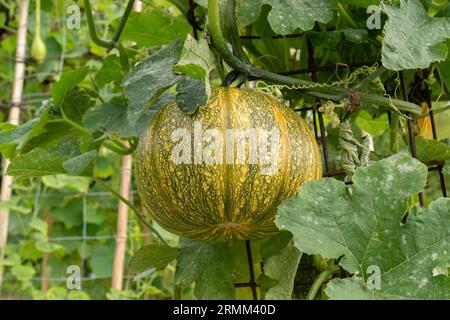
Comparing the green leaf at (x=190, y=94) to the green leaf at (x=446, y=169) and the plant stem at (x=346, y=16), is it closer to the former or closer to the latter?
the plant stem at (x=346, y=16)

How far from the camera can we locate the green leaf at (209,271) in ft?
4.05

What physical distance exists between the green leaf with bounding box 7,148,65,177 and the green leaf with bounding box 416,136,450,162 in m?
0.61

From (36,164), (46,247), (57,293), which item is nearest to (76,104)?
(36,164)

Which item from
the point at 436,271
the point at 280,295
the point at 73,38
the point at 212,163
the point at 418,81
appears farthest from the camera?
the point at 73,38

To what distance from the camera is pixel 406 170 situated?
873 mm

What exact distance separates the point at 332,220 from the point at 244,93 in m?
0.24

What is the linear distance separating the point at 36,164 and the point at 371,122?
0.77 metres

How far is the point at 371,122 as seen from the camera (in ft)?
5.09

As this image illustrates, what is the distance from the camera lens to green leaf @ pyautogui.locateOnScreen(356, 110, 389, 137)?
1539 mm

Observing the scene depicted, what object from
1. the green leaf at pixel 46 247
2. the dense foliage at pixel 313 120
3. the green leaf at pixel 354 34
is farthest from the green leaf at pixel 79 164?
the green leaf at pixel 46 247

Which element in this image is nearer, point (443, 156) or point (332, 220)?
point (332, 220)

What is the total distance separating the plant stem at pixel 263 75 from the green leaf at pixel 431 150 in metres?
0.05
